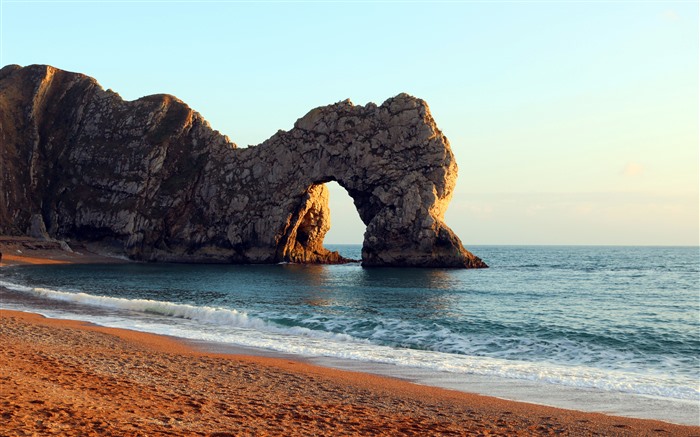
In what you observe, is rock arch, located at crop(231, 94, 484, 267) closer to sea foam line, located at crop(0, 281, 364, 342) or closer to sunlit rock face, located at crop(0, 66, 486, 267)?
sunlit rock face, located at crop(0, 66, 486, 267)

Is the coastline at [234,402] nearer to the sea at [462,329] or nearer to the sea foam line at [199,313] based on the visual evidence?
the sea at [462,329]

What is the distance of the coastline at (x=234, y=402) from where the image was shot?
10320 millimetres

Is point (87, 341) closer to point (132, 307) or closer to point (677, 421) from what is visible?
point (132, 307)

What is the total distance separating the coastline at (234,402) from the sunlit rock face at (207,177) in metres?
69.9

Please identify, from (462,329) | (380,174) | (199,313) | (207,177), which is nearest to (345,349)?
(462,329)

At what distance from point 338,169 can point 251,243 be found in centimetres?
1934

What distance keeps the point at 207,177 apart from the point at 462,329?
8500 cm

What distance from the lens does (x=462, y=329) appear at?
27875mm

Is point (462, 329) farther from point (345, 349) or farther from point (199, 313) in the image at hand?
point (199, 313)

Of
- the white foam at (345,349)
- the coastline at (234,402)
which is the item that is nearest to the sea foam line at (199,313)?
the white foam at (345,349)

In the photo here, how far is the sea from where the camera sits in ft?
55.1

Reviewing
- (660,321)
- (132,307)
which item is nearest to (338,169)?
(132,307)

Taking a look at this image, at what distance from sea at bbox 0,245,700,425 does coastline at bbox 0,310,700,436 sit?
1.58 metres

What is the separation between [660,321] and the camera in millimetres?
31531
